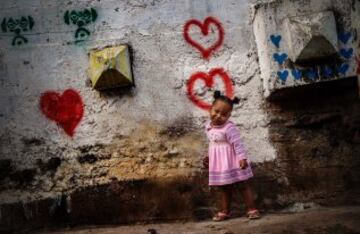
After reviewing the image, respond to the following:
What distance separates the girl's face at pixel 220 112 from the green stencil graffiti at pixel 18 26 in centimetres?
177

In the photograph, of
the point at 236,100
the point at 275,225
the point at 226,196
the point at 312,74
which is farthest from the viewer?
the point at 236,100

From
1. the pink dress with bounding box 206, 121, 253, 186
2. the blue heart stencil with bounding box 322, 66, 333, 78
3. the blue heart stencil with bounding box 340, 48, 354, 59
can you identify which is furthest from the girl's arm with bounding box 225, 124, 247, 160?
the blue heart stencil with bounding box 340, 48, 354, 59

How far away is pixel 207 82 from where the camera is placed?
439cm

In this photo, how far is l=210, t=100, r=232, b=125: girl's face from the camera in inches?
164

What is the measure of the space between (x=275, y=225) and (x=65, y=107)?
2.05 m

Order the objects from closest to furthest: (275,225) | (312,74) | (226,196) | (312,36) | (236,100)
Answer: (275,225) → (312,36) → (312,74) → (226,196) → (236,100)

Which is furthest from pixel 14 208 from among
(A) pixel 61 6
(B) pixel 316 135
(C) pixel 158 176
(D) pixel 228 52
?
(B) pixel 316 135

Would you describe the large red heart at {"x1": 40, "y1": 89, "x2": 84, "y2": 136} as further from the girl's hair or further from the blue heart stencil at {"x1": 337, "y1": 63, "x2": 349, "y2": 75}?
the blue heart stencil at {"x1": 337, "y1": 63, "x2": 349, "y2": 75}

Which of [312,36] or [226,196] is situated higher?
[312,36]

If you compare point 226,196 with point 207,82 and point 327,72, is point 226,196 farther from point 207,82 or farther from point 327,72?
point 327,72

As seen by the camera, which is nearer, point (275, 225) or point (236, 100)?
point (275, 225)

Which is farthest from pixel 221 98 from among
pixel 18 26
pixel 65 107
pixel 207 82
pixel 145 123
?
pixel 18 26

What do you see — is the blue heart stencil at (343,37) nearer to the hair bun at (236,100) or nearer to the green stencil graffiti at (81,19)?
the hair bun at (236,100)

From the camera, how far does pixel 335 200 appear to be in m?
4.27
